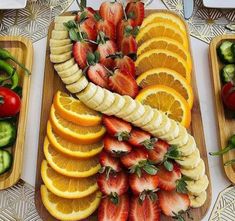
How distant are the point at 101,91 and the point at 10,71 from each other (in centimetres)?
35

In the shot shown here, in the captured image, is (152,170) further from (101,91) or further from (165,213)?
(101,91)

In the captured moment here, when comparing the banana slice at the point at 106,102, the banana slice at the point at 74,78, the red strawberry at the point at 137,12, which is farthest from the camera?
the red strawberry at the point at 137,12

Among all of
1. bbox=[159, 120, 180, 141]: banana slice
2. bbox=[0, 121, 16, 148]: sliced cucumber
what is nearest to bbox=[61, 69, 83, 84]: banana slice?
bbox=[0, 121, 16, 148]: sliced cucumber

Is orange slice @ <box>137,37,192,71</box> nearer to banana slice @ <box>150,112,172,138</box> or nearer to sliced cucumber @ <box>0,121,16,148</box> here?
banana slice @ <box>150,112,172,138</box>

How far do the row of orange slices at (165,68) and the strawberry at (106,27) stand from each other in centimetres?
8

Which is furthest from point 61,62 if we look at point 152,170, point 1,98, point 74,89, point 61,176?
point 152,170

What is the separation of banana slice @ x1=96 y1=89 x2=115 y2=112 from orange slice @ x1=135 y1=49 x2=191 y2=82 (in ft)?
0.57

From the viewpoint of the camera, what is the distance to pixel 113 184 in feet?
3.66

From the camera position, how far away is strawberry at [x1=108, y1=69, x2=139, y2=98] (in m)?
1.26

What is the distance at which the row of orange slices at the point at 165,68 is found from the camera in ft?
4.07

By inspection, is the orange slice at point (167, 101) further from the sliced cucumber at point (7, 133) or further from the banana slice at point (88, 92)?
the sliced cucumber at point (7, 133)

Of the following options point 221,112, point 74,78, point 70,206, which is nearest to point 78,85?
point 74,78

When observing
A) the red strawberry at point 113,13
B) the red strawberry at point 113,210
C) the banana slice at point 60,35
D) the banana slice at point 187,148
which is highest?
the red strawberry at point 113,13

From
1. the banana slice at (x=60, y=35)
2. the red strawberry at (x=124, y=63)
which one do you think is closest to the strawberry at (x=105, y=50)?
the red strawberry at (x=124, y=63)
